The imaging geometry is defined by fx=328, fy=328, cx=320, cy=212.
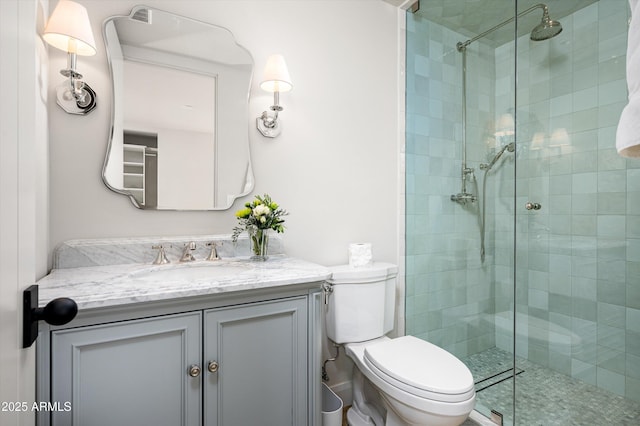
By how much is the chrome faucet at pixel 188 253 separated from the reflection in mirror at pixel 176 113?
18 cm

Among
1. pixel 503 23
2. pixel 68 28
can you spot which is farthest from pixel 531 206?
pixel 68 28

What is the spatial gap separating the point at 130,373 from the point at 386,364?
36.3 inches

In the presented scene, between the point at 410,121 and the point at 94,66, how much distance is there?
1705mm

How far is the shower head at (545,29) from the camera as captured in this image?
5.76ft

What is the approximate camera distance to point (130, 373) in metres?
0.93

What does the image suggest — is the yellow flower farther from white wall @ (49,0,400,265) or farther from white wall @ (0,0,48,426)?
white wall @ (0,0,48,426)

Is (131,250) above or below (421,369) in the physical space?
above

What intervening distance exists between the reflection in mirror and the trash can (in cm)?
106

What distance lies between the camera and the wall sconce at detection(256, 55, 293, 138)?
1.58 meters

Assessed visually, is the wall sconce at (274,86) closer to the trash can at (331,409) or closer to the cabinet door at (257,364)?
the cabinet door at (257,364)

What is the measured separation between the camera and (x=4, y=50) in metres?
0.43

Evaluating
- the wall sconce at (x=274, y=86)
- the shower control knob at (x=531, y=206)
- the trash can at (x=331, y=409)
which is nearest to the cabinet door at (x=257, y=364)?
the trash can at (x=331, y=409)

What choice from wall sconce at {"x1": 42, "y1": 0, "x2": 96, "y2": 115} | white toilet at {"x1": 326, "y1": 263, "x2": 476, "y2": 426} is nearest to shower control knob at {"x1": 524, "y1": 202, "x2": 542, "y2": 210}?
white toilet at {"x1": 326, "y1": 263, "x2": 476, "y2": 426}

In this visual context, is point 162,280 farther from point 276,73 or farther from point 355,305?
point 276,73
